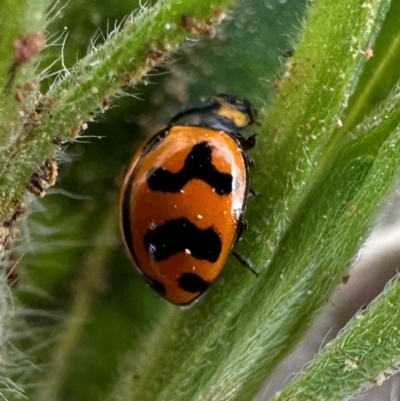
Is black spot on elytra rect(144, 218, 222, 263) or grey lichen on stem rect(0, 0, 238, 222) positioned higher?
black spot on elytra rect(144, 218, 222, 263)

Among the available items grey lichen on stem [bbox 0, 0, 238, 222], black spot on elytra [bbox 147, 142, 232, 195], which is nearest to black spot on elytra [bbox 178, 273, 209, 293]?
black spot on elytra [bbox 147, 142, 232, 195]

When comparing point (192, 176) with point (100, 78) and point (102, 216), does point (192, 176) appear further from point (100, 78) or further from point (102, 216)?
point (100, 78)

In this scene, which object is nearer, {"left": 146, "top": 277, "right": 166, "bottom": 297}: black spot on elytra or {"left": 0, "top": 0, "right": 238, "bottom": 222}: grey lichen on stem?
{"left": 0, "top": 0, "right": 238, "bottom": 222}: grey lichen on stem

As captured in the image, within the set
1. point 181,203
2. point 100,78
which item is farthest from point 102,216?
point 100,78

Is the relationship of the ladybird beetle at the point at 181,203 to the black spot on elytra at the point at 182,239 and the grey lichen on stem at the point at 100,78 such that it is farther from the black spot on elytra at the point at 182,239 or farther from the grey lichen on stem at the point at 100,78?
the grey lichen on stem at the point at 100,78

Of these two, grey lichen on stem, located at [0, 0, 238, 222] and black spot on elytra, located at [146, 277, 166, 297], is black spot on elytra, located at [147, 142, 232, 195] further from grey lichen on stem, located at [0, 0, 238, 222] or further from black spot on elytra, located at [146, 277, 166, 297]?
grey lichen on stem, located at [0, 0, 238, 222]

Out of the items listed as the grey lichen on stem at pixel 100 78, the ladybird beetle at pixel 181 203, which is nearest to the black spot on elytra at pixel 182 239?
the ladybird beetle at pixel 181 203

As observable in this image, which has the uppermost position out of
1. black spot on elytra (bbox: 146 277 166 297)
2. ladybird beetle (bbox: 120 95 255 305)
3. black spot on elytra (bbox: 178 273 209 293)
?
ladybird beetle (bbox: 120 95 255 305)
